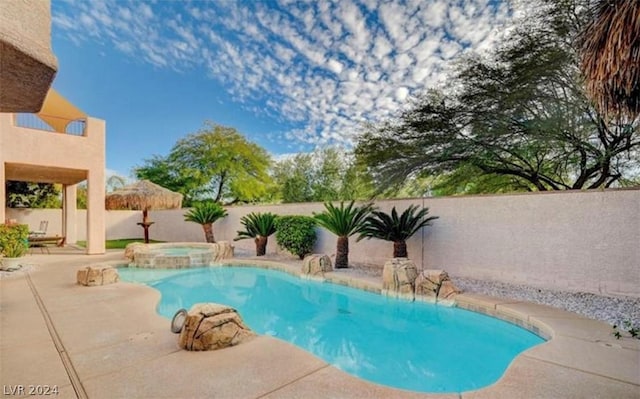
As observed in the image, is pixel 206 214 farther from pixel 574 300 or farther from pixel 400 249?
pixel 574 300

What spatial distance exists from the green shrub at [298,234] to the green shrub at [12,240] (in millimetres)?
7507

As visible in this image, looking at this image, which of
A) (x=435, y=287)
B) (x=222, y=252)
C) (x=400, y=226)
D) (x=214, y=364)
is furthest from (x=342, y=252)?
(x=214, y=364)

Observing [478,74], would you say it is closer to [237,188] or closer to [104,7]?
[104,7]

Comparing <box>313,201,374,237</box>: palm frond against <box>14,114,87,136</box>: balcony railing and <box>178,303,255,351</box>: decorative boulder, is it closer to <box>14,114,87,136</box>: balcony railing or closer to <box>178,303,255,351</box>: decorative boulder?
<box>178,303,255,351</box>: decorative boulder

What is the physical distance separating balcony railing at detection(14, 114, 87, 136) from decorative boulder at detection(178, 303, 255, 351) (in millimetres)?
11303

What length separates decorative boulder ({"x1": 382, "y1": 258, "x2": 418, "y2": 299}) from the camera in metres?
6.52

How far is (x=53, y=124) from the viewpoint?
11312 mm

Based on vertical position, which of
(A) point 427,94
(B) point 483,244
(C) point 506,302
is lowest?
(C) point 506,302

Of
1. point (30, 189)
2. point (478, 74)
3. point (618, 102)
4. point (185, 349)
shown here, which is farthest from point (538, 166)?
point (30, 189)

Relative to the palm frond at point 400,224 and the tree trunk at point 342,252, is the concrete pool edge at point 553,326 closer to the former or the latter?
the palm frond at point 400,224

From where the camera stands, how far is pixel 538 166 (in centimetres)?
997

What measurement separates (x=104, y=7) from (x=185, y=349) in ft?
37.6

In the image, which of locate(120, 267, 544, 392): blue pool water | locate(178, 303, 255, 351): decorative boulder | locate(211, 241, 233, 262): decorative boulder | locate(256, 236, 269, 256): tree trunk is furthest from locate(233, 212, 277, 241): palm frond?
locate(178, 303, 255, 351): decorative boulder

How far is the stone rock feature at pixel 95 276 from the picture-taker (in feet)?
22.0
